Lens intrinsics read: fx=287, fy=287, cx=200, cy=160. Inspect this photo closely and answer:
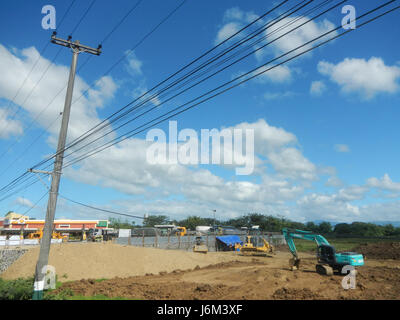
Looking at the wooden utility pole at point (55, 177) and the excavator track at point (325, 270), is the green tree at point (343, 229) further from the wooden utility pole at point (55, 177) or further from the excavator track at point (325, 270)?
the wooden utility pole at point (55, 177)

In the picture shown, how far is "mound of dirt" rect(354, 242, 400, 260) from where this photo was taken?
39.0 m

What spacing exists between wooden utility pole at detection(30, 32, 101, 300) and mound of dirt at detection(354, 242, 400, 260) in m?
41.0

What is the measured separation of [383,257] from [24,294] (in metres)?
42.1

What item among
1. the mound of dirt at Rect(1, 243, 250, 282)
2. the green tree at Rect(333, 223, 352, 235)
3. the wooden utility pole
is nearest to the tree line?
the green tree at Rect(333, 223, 352, 235)

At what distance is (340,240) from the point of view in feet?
211

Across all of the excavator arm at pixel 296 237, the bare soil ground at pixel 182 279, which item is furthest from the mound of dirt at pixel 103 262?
the excavator arm at pixel 296 237

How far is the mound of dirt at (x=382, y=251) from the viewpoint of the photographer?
3898cm

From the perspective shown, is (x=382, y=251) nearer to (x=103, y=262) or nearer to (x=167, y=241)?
(x=167, y=241)

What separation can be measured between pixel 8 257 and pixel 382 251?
45664 millimetres

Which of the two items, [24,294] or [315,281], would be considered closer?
[24,294]

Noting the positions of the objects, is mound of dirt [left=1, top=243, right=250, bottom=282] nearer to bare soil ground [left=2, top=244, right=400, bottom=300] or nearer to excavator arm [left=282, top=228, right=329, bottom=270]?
bare soil ground [left=2, top=244, right=400, bottom=300]
